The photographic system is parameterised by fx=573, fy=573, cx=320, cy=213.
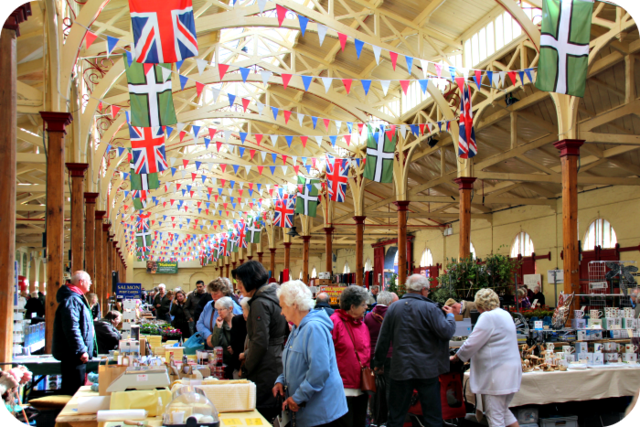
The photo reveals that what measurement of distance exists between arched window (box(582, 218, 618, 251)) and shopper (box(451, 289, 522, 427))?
49.0 feet

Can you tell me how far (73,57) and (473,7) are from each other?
961 cm

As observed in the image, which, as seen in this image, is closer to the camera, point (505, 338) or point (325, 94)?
point (505, 338)

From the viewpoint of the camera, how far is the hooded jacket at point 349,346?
17.7 ft

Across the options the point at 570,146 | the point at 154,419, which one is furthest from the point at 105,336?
the point at 570,146

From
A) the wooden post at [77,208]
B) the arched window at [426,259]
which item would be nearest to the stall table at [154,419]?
the wooden post at [77,208]

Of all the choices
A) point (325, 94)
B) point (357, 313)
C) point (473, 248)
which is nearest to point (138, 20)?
point (357, 313)

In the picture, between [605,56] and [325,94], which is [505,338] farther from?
[325,94]

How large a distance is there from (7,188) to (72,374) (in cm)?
216

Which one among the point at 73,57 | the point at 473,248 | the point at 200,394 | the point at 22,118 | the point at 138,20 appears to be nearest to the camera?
the point at 200,394

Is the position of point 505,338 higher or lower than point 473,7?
lower

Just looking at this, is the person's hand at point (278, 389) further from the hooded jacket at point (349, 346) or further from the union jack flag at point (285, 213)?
the union jack flag at point (285, 213)

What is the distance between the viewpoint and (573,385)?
6500 millimetres

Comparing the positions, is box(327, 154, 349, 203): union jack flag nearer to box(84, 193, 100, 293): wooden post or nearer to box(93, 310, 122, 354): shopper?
box(84, 193, 100, 293): wooden post

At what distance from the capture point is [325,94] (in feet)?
54.4
